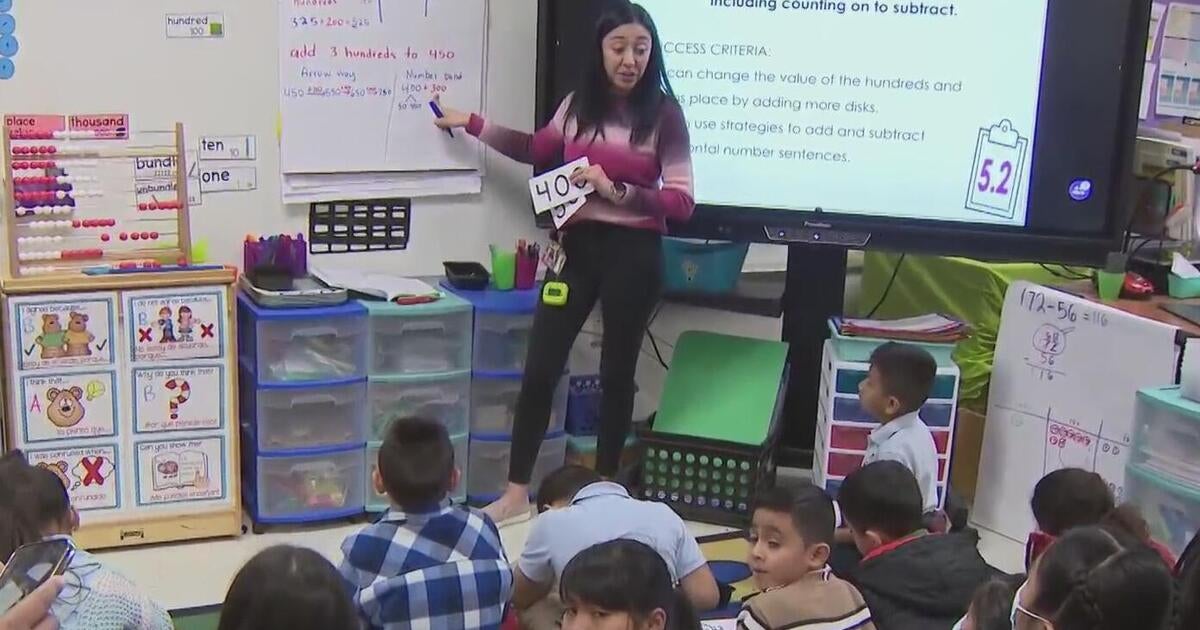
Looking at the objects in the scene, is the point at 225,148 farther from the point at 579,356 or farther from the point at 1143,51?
the point at 1143,51

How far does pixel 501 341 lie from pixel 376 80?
30.1 inches

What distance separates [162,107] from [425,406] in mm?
991

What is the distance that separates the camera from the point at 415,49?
3645mm

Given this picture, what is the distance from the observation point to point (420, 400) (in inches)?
139

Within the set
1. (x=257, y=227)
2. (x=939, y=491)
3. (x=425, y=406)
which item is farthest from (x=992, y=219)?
(x=257, y=227)

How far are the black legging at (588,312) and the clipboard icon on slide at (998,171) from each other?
85 cm

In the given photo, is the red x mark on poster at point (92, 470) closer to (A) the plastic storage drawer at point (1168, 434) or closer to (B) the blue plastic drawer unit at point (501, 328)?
(B) the blue plastic drawer unit at point (501, 328)

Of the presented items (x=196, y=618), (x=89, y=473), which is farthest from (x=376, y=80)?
(x=196, y=618)

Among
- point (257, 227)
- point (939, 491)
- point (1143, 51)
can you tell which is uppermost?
point (1143, 51)

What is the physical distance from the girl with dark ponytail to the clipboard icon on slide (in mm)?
2005

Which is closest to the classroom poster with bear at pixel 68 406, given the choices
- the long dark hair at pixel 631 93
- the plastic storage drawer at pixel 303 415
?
the plastic storage drawer at pixel 303 415

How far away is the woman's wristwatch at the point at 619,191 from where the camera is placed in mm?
3357

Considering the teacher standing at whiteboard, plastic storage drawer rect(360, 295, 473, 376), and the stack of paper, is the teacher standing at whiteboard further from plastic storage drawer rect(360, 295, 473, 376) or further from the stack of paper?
the stack of paper

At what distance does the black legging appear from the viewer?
11.3 ft
